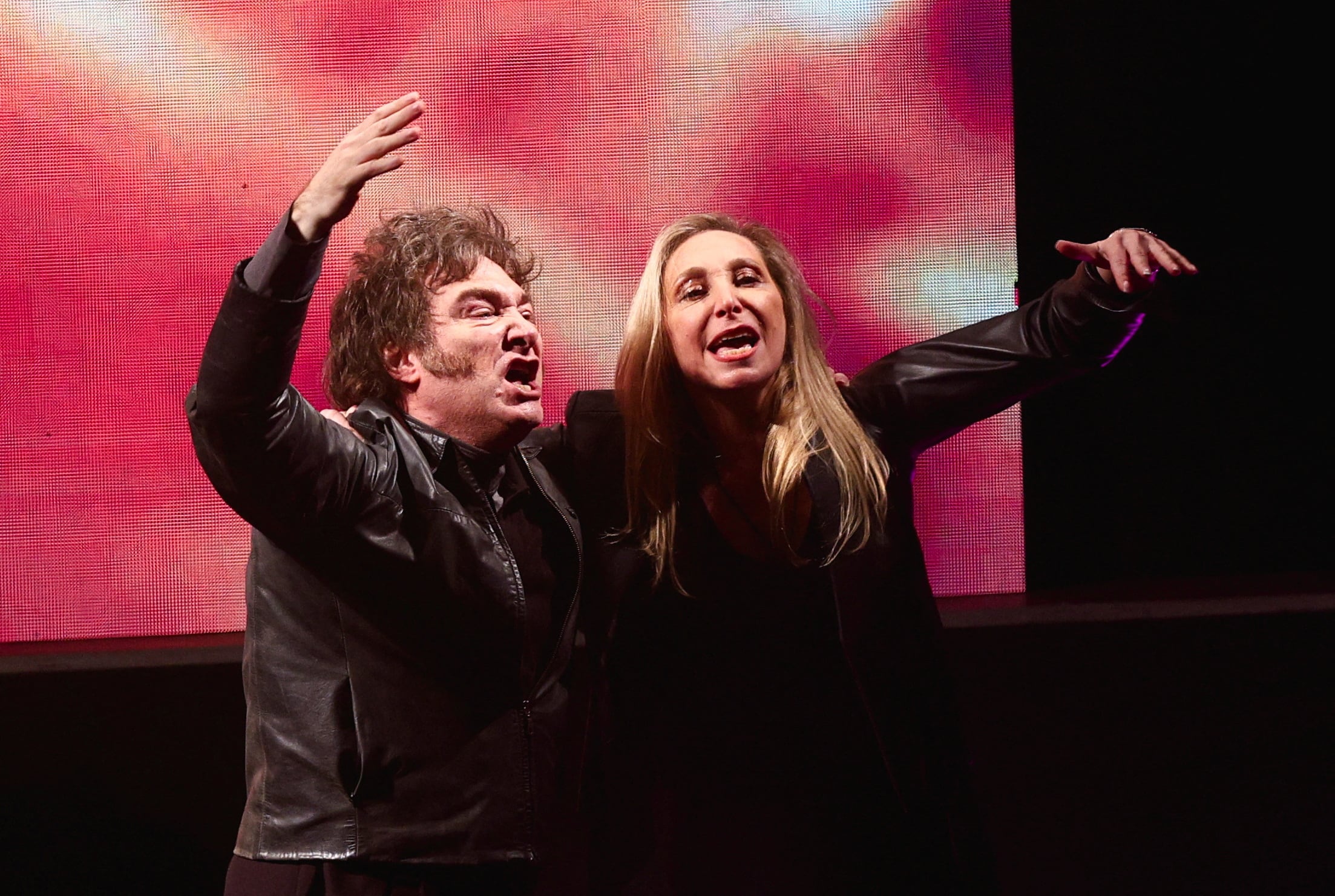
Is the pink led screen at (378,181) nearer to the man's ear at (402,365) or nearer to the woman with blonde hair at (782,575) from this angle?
the woman with blonde hair at (782,575)

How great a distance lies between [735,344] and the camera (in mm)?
1919

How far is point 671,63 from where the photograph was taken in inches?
101

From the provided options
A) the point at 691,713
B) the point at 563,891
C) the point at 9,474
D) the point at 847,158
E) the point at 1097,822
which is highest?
the point at 847,158

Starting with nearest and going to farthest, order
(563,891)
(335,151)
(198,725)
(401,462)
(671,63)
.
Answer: (335,151), (401,462), (563,891), (198,725), (671,63)

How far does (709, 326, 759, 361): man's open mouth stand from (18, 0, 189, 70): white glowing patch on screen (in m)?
1.62

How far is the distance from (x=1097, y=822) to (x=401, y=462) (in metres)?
1.99

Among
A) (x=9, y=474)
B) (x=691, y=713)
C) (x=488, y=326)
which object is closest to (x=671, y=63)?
(x=488, y=326)

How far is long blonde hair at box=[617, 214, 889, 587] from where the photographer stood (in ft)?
5.96

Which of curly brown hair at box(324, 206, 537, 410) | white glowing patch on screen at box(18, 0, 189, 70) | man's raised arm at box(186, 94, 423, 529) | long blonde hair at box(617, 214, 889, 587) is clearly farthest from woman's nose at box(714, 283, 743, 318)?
white glowing patch on screen at box(18, 0, 189, 70)

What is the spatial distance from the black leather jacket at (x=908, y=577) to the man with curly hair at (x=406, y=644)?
13 centimetres

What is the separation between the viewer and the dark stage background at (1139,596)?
2420 millimetres

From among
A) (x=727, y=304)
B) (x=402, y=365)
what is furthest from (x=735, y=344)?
(x=402, y=365)

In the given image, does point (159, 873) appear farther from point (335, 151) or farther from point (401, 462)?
point (335, 151)

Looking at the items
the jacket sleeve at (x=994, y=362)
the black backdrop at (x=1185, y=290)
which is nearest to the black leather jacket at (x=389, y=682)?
the jacket sleeve at (x=994, y=362)
